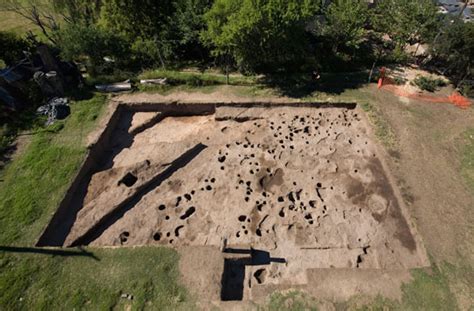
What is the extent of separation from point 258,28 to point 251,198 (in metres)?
9.84

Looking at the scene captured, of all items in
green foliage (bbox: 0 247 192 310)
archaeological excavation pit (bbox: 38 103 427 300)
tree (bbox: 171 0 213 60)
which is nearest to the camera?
green foliage (bbox: 0 247 192 310)

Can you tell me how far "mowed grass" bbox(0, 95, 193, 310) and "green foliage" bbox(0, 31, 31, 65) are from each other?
441 inches

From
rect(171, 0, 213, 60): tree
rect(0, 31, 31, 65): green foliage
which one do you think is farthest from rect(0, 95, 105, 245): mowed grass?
Result: rect(171, 0, 213, 60): tree

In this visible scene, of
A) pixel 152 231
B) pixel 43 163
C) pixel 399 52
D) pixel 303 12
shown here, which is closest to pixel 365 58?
pixel 399 52

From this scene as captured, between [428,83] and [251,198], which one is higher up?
[428,83]

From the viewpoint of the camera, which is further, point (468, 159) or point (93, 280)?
point (468, 159)

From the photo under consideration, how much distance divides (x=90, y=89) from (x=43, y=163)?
6.79 meters

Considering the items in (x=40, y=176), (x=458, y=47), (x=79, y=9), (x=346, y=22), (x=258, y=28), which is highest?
(x=258, y=28)

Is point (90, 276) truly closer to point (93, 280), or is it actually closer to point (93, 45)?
point (93, 280)

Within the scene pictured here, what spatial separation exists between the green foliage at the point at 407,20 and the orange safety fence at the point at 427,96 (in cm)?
349

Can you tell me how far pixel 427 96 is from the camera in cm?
1852

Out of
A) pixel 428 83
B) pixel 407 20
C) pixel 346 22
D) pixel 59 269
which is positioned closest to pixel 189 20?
pixel 346 22

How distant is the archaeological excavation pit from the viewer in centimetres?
1134

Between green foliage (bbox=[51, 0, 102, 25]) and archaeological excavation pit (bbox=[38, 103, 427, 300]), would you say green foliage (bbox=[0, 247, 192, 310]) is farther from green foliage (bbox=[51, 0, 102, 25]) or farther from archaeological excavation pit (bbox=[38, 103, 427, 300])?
green foliage (bbox=[51, 0, 102, 25])
